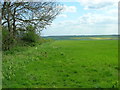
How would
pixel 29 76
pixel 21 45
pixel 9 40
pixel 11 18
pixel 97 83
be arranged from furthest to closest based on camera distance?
pixel 21 45
pixel 11 18
pixel 9 40
pixel 29 76
pixel 97 83

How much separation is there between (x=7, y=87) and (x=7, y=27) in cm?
1272

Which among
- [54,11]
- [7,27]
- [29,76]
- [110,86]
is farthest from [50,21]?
[110,86]

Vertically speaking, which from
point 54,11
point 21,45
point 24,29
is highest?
point 54,11

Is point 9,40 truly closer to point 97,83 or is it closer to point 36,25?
point 36,25

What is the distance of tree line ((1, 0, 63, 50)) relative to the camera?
59.2ft

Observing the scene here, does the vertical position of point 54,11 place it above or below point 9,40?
above

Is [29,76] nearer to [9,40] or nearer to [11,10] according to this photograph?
[9,40]

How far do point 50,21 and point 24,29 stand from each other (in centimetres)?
270

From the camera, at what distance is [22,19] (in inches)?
811

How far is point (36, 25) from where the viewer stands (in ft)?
67.4

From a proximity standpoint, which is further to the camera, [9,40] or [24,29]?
[24,29]

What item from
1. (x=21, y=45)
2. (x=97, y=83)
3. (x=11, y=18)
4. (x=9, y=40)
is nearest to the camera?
(x=97, y=83)

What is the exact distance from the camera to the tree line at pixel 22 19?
1803cm

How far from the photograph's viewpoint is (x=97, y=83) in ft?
25.6
